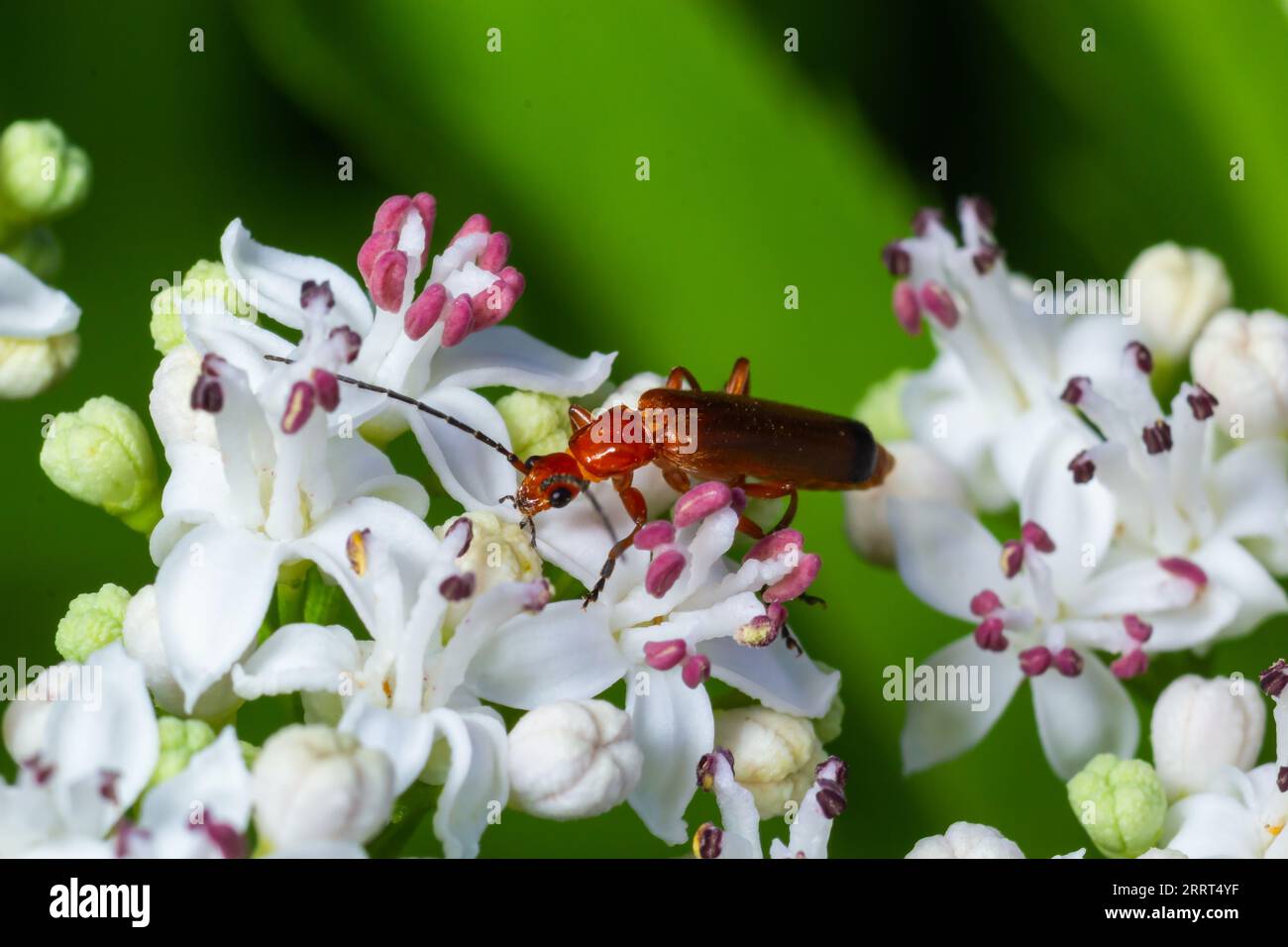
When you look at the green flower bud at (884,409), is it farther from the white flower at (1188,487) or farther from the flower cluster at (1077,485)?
the white flower at (1188,487)

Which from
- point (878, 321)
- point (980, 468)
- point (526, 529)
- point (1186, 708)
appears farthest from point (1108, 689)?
point (526, 529)

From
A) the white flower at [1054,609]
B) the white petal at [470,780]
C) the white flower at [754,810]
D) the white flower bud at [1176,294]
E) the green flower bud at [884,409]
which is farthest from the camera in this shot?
the green flower bud at [884,409]

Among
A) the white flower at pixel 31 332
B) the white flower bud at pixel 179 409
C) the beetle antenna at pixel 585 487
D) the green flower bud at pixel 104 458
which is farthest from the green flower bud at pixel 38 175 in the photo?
the beetle antenna at pixel 585 487

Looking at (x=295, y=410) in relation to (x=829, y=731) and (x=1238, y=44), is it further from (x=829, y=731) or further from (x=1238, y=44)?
(x=1238, y=44)

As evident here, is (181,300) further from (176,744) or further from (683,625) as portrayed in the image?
(683,625)

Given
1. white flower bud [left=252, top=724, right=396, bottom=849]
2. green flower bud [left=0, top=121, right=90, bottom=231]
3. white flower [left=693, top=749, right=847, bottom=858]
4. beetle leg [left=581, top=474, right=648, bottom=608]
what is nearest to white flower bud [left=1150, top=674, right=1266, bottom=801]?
white flower [left=693, top=749, right=847, bottom=858]

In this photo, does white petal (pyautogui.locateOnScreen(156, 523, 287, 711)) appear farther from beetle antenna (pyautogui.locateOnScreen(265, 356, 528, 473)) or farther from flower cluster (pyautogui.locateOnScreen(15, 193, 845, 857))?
beetle antenna (pyautogui.locateOnScreen(265, 356, 528, 473))

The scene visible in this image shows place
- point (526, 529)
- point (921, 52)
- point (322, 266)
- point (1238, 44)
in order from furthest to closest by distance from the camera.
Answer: point (921, 52) → point (1238, 44) → point (322, 266) → point (526, 529)
